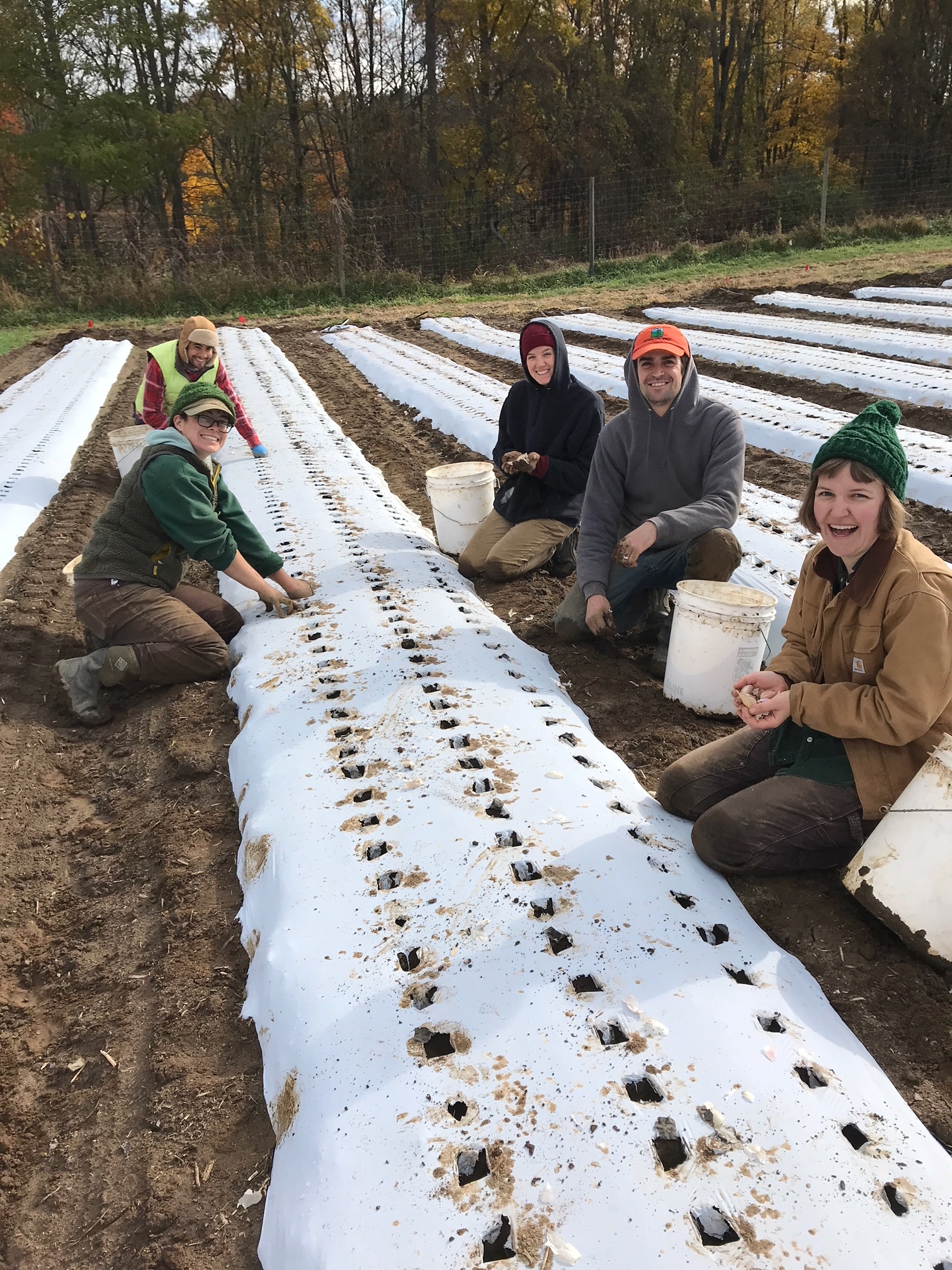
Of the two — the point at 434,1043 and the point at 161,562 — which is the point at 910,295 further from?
the point at 434,1043

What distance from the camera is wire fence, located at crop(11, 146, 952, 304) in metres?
15.4

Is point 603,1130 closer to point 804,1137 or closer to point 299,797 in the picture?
point 804,1137

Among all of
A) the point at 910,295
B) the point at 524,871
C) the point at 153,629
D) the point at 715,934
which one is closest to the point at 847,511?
the point at 715,934

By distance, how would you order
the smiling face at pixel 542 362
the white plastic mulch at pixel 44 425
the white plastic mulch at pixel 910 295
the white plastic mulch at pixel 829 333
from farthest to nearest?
the white plastic mulch at pixel 910 295
the white plastic mulch at pixel 829 333
the white plastic mulch at pixel 44 425
the smiling face at pixel 542 362

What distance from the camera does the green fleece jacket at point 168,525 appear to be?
10.0 ft

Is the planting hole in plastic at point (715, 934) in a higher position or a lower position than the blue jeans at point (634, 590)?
lower

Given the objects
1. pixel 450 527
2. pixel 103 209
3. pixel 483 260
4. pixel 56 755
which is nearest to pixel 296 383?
pixel 450 527

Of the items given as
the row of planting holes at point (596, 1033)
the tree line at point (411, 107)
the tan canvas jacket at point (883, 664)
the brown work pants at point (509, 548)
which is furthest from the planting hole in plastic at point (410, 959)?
the tree line at point (411, 107)

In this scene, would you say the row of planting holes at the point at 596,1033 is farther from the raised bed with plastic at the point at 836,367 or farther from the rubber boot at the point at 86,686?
the raised bed with plastic at the point at 836,367

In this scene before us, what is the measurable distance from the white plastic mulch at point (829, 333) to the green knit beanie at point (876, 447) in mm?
6211

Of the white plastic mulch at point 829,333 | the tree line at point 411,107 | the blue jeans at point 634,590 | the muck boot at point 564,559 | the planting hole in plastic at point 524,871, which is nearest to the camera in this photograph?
the planting hole in plastic at point 524,871

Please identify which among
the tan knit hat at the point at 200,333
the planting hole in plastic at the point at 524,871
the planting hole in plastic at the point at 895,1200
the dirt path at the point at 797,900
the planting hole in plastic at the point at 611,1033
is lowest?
the dirt path at the point at 797,900

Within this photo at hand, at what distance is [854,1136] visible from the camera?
1397mm

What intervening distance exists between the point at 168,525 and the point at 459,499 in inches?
57.8
